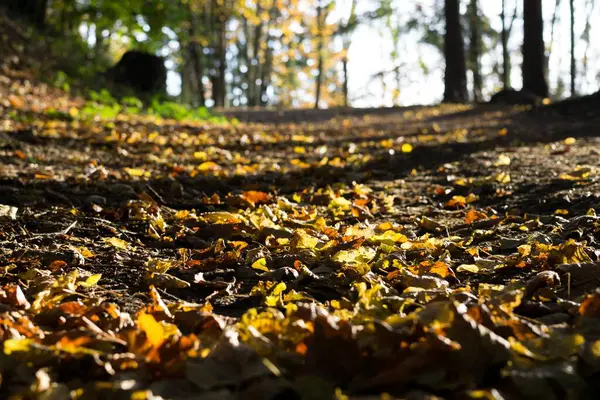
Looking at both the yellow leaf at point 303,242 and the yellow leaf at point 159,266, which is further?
the yellow leaf at point 303,242

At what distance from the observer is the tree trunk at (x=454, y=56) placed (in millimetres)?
15055

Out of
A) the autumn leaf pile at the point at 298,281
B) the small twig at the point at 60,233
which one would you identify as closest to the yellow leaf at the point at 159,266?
the autumn leaf pile at the point at 298,281

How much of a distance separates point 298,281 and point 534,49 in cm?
1095

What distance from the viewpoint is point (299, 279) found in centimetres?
191

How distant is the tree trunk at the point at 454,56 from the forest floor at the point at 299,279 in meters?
10.7

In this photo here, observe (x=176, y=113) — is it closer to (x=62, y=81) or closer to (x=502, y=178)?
(x=62, y=81)

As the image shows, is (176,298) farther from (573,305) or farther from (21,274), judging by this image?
(573,305)

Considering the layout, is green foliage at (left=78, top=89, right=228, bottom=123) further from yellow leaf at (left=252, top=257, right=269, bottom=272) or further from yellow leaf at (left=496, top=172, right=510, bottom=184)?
yellow leaf at (left=252, top=257, right=269, bottom=272)

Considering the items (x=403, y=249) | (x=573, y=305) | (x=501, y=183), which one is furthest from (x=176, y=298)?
(x=501, y=183)

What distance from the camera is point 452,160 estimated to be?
16.4 ft

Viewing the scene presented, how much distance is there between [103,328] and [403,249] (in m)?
1.22

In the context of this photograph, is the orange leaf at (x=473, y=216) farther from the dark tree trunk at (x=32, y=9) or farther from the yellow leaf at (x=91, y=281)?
the dark tree trunk at (x=32, y=9)

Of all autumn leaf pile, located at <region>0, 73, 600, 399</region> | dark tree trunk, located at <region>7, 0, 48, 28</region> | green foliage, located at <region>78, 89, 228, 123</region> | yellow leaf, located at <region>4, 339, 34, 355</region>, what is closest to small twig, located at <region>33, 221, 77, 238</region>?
autumn leaf pile, located at <region>0, 73, 600, 399</region>

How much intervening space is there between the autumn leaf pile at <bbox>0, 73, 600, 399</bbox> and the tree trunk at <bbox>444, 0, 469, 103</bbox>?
10.8 meters
